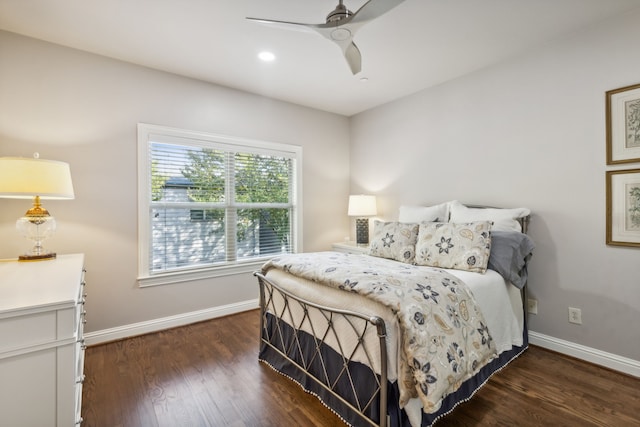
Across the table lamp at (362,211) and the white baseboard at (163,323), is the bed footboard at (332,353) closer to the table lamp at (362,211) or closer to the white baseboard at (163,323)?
the white baseboard at (163,323)

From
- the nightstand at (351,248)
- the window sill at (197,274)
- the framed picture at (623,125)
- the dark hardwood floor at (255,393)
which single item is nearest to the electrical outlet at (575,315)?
the dark hardwood floor at (255,393)

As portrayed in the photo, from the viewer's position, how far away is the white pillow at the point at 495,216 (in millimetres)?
2504

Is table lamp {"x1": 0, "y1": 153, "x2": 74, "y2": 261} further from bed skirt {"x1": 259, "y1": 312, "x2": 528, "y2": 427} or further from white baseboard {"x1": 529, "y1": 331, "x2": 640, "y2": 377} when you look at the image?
white baseboard {"x1": 529, "y1": 331, "x2": 640, "y2": 377}

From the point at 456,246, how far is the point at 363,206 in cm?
164

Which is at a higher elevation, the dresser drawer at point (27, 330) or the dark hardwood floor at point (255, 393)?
the dresser drawer at point (27, 330)

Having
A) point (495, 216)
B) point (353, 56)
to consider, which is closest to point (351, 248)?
point (495, 216)

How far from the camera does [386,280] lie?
1609 millimetres

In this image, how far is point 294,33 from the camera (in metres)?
2.36

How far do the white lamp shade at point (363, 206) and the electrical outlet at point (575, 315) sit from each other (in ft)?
7.06

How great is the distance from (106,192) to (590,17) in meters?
4.16

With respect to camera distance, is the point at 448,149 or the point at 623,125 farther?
the point at 448,149

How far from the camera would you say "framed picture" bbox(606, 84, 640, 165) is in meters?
2.11

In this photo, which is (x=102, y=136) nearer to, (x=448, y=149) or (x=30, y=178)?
(x=30, y=178)

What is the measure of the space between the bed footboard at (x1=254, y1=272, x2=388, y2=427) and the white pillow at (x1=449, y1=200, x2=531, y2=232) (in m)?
1.70
